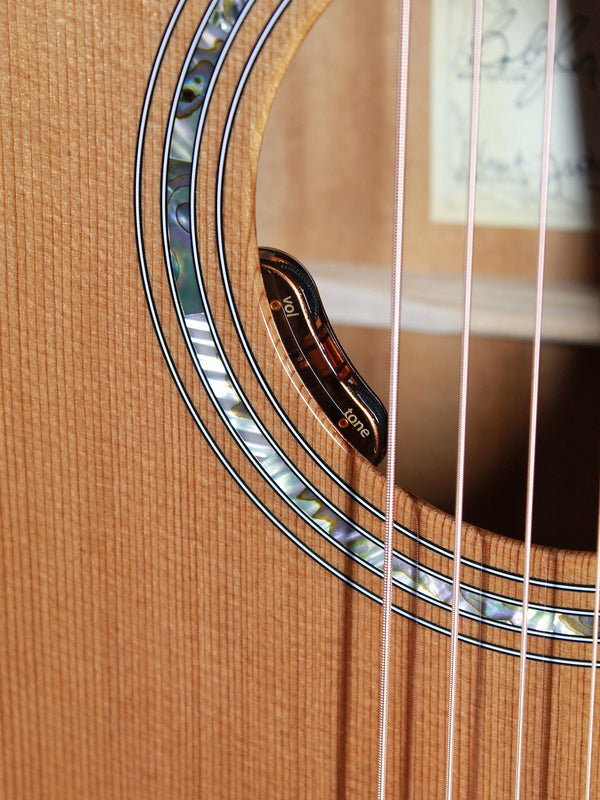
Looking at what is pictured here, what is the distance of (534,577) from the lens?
0.52m

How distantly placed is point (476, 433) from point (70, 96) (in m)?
0.71

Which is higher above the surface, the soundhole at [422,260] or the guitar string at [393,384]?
the soundhole at [422,260]

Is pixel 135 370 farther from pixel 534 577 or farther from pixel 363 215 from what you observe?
pixel 363 215

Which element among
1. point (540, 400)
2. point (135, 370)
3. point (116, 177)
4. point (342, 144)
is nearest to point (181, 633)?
point (135, 370)

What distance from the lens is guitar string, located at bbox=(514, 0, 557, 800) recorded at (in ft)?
1.41

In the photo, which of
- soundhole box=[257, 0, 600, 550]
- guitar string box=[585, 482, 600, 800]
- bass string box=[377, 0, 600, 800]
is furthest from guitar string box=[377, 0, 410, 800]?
soundhole box=[257, 0, 600, 550]

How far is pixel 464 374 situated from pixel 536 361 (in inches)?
1.4

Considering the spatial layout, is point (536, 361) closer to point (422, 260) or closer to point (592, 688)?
point (592, 688)

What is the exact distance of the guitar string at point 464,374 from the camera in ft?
1.42
